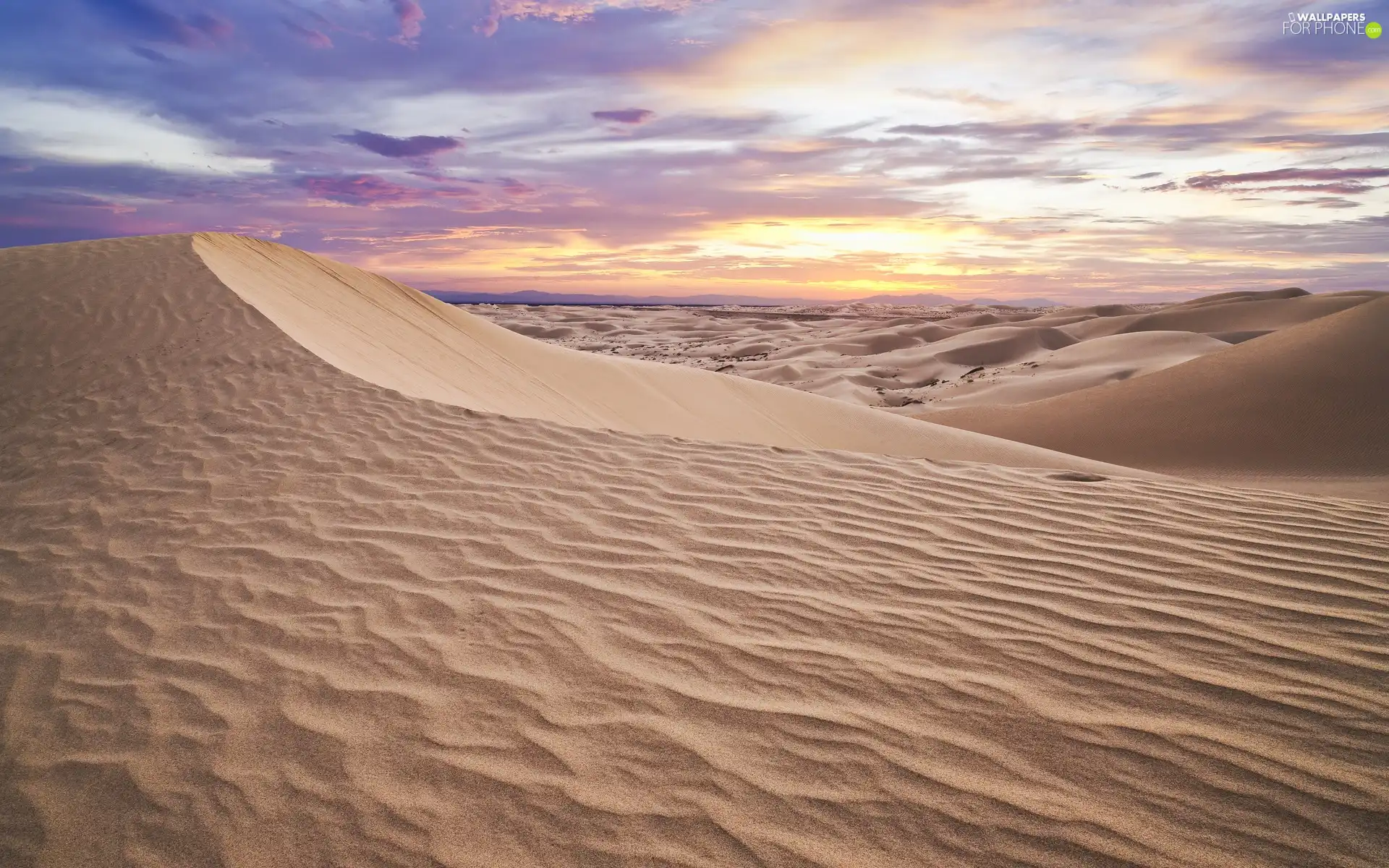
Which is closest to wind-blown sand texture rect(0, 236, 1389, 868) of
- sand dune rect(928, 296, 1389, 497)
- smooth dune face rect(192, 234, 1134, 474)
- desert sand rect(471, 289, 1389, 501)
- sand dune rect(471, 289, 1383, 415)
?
smooth dune face rect(192, 234, 1134, 474)

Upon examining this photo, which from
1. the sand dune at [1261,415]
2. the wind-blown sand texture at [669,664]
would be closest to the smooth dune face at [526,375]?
the sand dune at [1261,415]

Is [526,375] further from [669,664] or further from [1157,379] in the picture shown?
[1157,379]

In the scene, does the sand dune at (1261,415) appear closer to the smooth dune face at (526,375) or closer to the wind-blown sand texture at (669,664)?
the smooth dune face at (526,375)

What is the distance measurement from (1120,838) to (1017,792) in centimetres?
25

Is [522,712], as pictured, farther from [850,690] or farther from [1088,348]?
[1088,348]

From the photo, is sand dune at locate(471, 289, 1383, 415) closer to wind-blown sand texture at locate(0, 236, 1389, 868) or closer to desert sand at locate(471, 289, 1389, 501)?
desert sand at locate(471, 289, 1389, 501)

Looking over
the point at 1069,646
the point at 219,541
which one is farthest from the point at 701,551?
the point at 219,541

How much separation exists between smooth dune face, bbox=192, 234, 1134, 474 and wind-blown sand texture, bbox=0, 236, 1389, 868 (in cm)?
336

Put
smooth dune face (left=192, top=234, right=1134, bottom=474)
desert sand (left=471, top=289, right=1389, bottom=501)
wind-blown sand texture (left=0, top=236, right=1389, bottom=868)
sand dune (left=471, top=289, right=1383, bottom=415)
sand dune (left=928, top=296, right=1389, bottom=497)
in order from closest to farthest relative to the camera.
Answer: wind-blown sand texture (left=0, top=236, right=1389, bottom=868) → smooth dune face (left=192, top=234, right=1134, bottom=474) → sand dune (left=928, top=296, right=1389, bottom=497) → desert sand (left=471, top=289, right=1389, bottom=501) → sand dune (left=471, top=289, right=1383, bottom=415)

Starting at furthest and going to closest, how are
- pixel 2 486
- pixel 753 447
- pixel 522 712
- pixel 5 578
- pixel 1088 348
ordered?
pixel 1088 348 < pixel 753 447 < pixel 2 486 < pixel 5 578 < pixel 522 712

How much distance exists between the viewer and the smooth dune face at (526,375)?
8461mm

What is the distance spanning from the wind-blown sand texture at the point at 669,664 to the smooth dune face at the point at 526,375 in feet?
11.0

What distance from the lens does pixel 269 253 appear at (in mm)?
10797

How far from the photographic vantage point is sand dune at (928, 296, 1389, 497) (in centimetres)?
992
